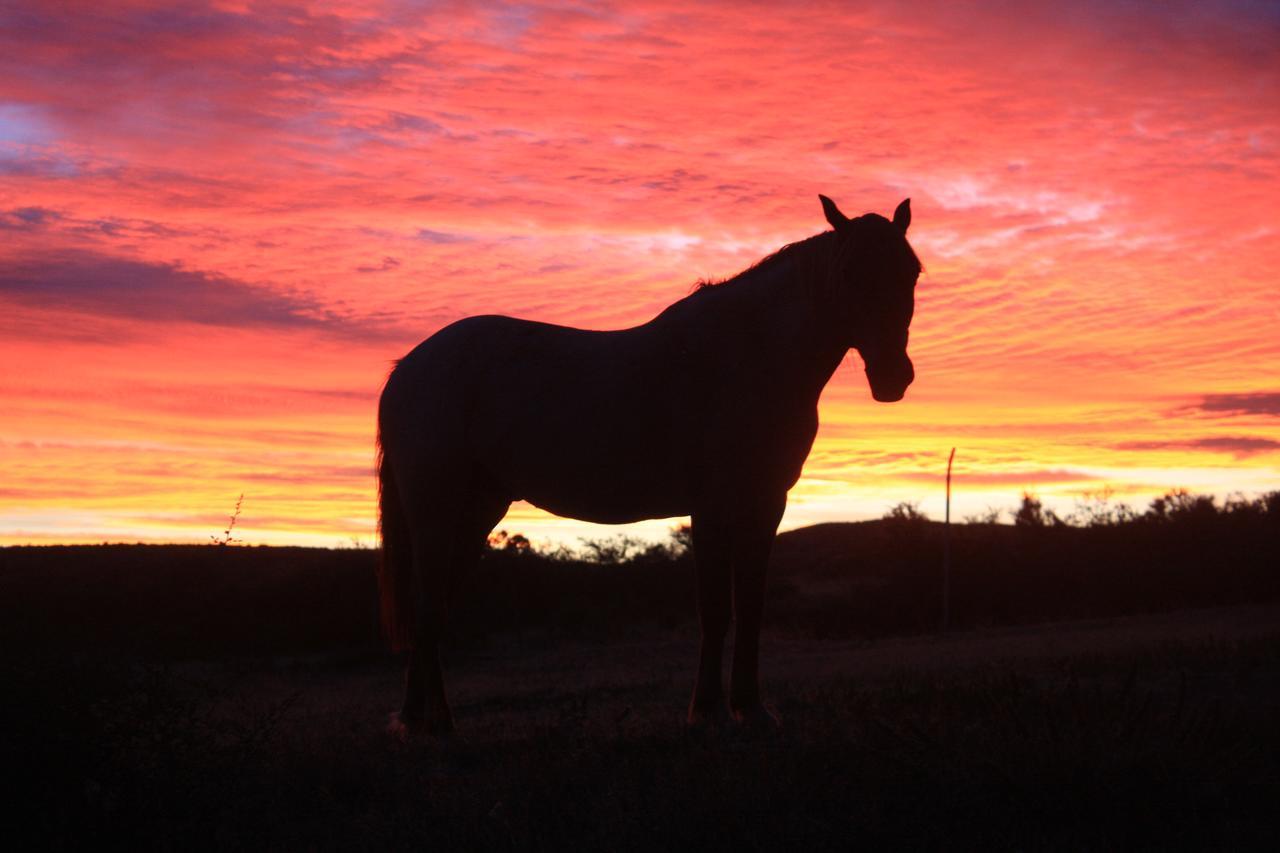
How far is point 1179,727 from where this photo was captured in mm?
5043

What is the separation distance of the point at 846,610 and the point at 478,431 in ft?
53.2

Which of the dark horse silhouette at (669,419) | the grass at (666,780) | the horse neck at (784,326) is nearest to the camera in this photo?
the grass at (666,780)

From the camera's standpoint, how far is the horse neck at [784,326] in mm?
5965

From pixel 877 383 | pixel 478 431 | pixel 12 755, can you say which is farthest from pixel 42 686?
pixel 877 383

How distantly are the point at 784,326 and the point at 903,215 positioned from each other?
0.87 meters

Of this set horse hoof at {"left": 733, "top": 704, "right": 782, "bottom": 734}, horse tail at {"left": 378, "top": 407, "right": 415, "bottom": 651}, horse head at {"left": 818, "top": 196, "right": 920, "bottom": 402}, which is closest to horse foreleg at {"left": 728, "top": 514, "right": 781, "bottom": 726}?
horse hoof at {"left": 733, "top": 704, "right": 782, "bottom": 734}

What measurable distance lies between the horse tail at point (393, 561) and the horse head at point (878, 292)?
322cm

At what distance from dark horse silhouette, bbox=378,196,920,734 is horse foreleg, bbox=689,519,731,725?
1 centimetres

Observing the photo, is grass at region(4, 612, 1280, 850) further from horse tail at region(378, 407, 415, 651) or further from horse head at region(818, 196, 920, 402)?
horse head at region(818, 196, 920, 402)

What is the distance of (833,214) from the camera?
231 inches

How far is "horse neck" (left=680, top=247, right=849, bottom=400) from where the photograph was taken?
19.6ft

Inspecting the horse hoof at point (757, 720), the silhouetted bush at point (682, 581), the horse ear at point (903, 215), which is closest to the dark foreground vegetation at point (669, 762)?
the horse hoof at point (757, 720)

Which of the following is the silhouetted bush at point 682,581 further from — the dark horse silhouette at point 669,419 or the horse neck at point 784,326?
the horse neck at point 784,326

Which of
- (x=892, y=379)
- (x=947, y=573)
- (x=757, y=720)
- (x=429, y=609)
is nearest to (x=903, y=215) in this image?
(x=892, y=379)
